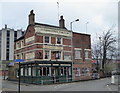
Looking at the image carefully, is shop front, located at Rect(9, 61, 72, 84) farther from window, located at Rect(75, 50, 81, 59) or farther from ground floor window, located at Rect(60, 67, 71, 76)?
window, located at Rect(75, 50, 81, 59)

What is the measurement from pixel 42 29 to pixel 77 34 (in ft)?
28.1

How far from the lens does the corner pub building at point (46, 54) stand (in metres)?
33.7

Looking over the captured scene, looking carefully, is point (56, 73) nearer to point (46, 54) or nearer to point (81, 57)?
point (46, 54)

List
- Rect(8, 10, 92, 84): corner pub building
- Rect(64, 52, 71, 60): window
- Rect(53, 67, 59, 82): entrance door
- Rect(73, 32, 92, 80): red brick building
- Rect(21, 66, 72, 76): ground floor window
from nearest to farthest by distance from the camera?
1. Rect(21, 66, 72, 76): ground floor window
2. Rect(8, 10, 92, 84): corner pub building
3. Rect(53, 67, 59, 82): entrance door
4. Rect(64, 52, 71, 60): window
5. Rect(73, 32, 92, 80): red brick building

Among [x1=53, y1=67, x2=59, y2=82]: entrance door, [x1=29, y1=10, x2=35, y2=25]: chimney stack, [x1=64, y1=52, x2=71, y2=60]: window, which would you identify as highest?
[x1=29, y1=10, x2=35, y2=25]: chimney stack

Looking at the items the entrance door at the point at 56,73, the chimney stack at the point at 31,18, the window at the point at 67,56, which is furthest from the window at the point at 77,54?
the chimney stack at the point at 31,18

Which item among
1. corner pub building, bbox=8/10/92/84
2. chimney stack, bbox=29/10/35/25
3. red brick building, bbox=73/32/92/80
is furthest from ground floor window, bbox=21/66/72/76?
chimney stack, bbox=29/10/35/25

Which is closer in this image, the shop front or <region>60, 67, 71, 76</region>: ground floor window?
the shop front

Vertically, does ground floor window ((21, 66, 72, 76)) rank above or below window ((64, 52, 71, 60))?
below

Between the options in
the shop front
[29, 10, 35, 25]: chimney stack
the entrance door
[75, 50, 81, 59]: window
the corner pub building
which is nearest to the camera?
the shop front

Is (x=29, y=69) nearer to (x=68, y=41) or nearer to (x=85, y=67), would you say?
(x=68, y=41)

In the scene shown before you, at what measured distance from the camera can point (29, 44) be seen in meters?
36.6

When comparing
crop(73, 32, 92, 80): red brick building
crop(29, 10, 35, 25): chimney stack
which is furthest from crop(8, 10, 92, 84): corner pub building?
crop(73, 32, 92, 80): red brick building

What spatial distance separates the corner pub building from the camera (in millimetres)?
33684
